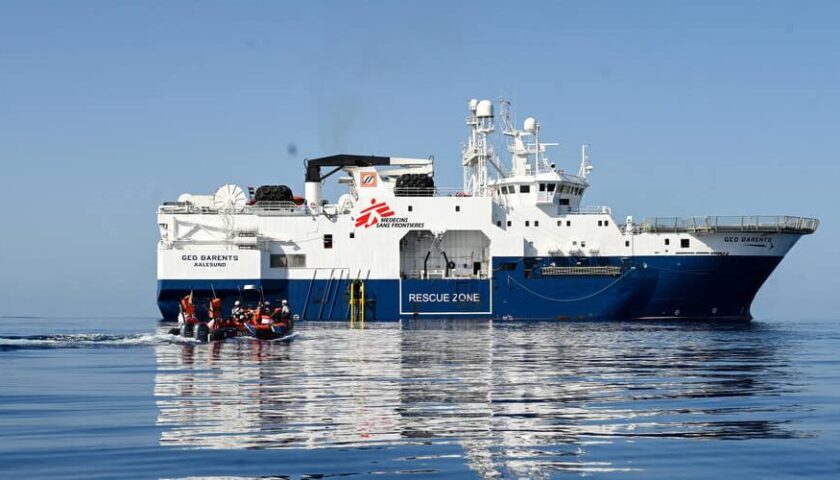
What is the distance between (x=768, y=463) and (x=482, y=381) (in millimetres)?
9443

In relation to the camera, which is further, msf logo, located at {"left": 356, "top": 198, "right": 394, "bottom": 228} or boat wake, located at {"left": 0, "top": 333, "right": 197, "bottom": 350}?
msf logo, located at {"left": 356, "top": 198, "right": 394, "bottom": 228}

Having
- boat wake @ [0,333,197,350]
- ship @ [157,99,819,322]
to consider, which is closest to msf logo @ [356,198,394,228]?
ship @ [157,99,819,322]

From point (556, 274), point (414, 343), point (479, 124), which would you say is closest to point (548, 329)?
point (556, 274)

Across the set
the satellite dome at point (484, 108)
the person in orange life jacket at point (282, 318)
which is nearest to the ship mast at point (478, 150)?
the satellite dome at point (484, 108)

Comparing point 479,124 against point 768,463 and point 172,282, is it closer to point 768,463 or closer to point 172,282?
point 172,282

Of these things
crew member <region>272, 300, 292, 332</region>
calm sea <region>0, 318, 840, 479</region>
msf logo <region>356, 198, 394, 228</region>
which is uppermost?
msf logo <region>356, 198, 394, 228</region>

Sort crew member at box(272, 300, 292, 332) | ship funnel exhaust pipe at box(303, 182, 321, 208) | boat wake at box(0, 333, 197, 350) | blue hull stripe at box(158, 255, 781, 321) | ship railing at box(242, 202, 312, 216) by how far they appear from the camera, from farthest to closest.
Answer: ship funnel exhaust pipe at box(303, 182, 321, 208)
ship railing at box(242, 202, 312, 216)
blue hull stripe at box(158, 255, 781, 321)
crew member at box(272, 300, 292, 332)
boat wake at box(0, 333, 197, 350)

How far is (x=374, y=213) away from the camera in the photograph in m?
53.8

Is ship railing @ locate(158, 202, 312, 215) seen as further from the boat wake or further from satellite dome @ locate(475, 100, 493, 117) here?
the boat wake

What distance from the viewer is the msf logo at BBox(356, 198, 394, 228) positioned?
53719 millimetres

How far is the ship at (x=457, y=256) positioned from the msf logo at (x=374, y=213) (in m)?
0.06

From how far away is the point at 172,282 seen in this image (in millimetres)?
52000

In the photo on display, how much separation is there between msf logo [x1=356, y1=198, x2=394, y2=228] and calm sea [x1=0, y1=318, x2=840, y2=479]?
24297 millimetres

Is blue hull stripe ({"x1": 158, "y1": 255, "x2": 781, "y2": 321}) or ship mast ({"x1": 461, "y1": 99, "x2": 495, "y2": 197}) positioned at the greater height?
ship mast ({"x1": 461, "y1": 99, "x2": 495, "y2": 197})
